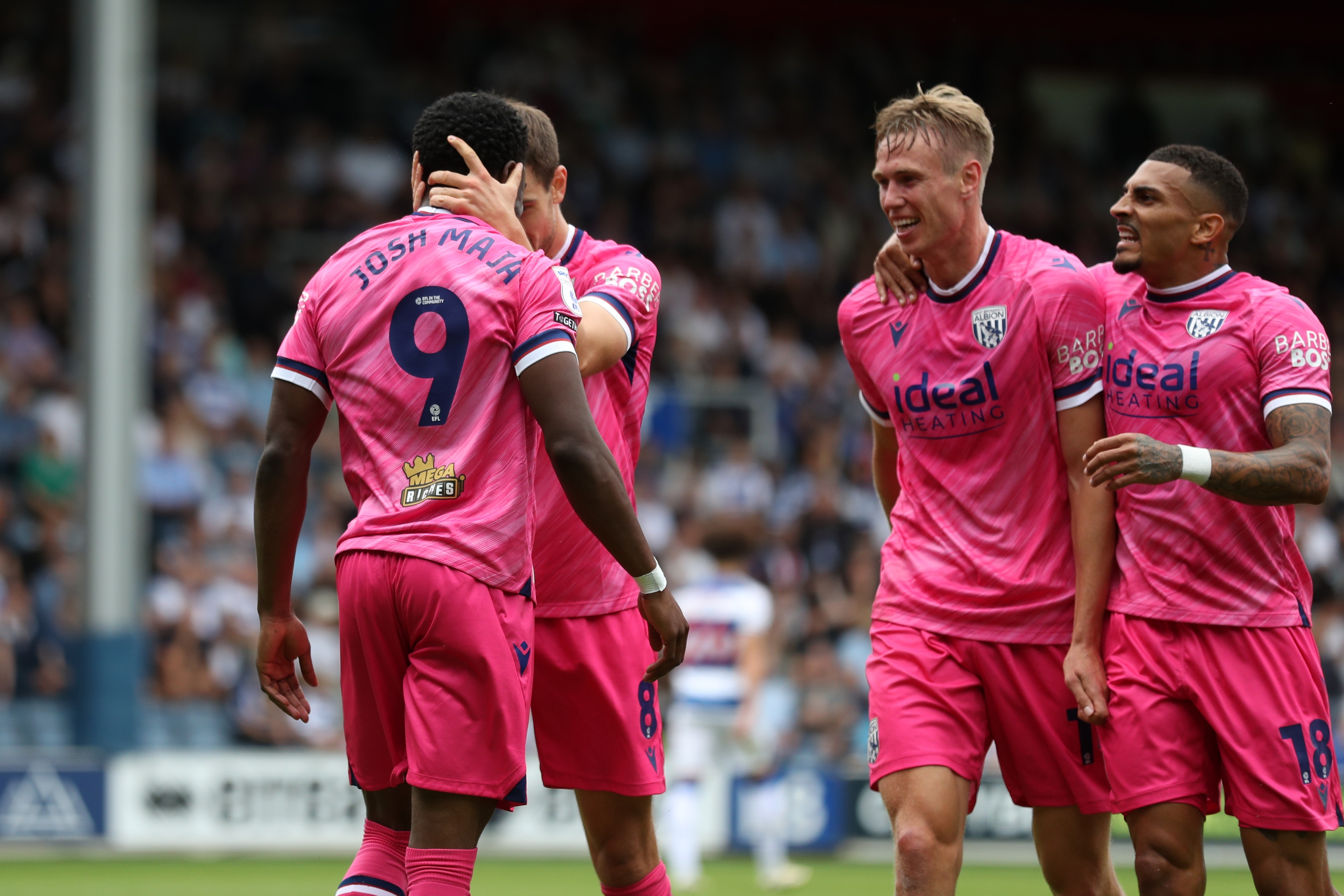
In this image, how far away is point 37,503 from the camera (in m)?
13.1

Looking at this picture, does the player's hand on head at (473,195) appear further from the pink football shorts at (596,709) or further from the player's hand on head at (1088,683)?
the player's hand on head at (1088,683)

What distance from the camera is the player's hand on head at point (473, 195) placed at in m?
4.27

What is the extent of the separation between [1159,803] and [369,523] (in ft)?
7.70

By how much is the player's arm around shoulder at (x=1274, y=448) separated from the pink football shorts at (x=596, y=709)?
1.47 meters

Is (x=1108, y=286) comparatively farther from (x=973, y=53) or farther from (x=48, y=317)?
(x=973, y=53)

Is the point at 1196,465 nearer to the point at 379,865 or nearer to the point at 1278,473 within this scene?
the point at 1278,473

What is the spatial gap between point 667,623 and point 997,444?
1.31 meters

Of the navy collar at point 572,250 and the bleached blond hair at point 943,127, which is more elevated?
the bleached blond hair at point 943,127

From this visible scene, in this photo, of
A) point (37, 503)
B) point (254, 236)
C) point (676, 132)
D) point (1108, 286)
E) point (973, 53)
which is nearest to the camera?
point (1108, 286)

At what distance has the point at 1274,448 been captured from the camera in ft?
15.1

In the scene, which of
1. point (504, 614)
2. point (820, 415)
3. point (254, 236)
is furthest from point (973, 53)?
point (504, 614)

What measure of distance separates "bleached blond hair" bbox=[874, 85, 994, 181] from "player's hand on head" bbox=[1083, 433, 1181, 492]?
0.99m

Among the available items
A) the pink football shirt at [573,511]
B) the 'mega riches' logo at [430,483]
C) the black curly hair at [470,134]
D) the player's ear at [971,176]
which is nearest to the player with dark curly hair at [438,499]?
the 'mega riches' logo at [430,483]

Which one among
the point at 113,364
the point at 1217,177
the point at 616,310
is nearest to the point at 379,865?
the point at 616,310
